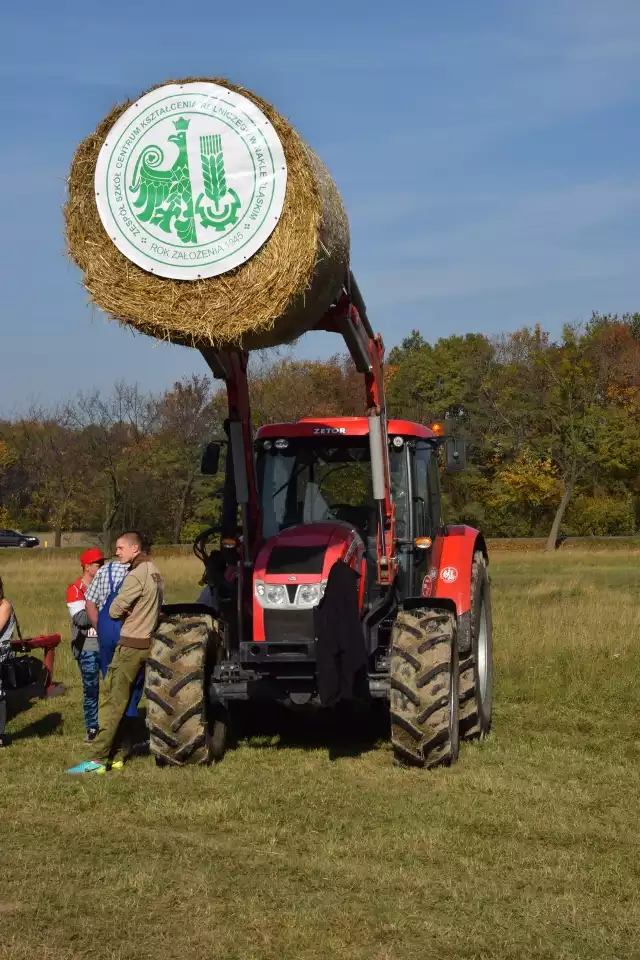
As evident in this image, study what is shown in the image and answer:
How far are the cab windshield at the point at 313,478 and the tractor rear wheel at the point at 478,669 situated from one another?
1.38 m

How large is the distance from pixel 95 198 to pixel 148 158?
37cm

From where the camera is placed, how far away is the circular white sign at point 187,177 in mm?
6855

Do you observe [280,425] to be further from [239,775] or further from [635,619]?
[635,619]

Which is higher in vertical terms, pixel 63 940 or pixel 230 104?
pixel 230 104

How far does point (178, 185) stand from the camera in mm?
7020

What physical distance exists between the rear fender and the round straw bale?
3.55 m

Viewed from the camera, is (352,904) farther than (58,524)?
No

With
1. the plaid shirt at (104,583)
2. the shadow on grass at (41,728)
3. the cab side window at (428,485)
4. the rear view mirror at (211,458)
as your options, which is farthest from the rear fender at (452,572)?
the shadow on grass at (41,728)

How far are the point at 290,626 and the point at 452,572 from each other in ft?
6.35

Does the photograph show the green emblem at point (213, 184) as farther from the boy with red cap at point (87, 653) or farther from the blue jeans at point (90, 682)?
the blue jeans at point (90, 682)

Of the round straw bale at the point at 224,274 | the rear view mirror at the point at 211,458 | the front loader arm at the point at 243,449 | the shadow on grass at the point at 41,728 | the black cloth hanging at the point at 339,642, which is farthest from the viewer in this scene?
the shadow on grass at the point at 41,728

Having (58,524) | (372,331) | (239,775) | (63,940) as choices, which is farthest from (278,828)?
(58,524)

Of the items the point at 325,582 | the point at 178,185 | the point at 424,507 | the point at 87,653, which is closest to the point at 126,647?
the point at 87,653

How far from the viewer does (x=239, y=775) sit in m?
8.41
